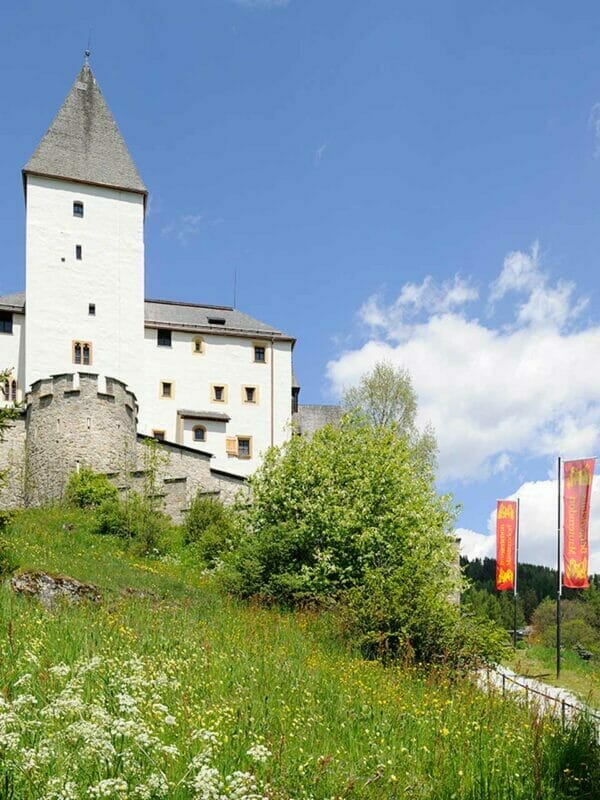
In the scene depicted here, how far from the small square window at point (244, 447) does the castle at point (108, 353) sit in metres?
0.07

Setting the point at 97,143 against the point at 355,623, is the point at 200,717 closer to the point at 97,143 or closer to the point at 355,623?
the point at 355,623

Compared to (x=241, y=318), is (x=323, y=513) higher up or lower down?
lower down

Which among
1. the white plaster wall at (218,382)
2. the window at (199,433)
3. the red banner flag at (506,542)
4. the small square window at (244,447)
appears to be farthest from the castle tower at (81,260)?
the red banner flag at (506,542)

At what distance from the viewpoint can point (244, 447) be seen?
45125 millimetres

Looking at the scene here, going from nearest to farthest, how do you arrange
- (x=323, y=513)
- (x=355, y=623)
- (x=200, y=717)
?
1. (x=200, y=717)
2. (x=355, y=623)
3. (x=323, y=513)

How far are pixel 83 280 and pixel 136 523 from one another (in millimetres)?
18153

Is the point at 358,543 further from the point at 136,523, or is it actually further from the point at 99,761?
the point at 99,761

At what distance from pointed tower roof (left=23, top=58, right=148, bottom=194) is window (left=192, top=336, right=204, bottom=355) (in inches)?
355

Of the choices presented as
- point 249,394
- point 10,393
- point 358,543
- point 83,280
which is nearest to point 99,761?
point 358,543

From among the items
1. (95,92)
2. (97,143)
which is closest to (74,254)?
(97,143)

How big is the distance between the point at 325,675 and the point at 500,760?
3.15 metres

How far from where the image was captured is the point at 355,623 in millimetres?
13727

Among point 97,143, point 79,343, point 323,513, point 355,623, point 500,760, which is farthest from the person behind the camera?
point 97,143

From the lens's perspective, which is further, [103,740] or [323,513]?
[323,513]
